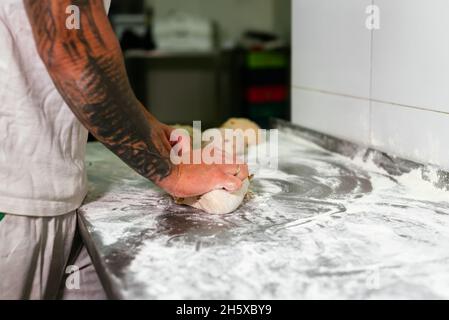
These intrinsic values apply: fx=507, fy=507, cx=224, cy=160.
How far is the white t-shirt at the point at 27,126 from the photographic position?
2.85 feet

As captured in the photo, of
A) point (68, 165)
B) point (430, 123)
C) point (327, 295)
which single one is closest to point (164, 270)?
point (327, 295)

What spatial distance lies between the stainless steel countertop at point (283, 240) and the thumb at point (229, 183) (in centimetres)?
5

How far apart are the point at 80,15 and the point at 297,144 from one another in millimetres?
976

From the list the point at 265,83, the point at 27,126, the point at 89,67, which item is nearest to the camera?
the point at 89,67

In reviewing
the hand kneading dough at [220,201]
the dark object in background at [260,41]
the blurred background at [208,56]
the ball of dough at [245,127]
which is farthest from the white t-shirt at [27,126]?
the dark object in background at [260,41]

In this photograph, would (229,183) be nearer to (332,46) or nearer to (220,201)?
(220,201)

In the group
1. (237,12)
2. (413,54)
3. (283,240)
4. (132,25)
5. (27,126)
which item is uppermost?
(237,12)

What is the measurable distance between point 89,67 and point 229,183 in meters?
0.34

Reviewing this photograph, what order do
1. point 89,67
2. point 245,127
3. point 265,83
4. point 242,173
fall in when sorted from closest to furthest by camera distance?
point 89,67 → point 242,173 → point 245,127 → point 265,83

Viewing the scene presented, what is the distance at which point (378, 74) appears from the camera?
4.33 ft

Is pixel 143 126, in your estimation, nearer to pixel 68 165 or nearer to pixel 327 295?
pixel 68 165

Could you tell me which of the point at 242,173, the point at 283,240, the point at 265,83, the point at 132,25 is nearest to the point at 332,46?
the point at 242,173

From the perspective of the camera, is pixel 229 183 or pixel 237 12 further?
pixel 237 12

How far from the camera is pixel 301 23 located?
1754mm
